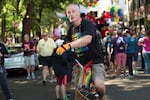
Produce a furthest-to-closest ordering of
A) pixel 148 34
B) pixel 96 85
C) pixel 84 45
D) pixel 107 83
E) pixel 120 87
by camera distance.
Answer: pixel 148 34 < pixel 107 83 < pixel 120 87 < pixel 96 85 < pixel 84 45

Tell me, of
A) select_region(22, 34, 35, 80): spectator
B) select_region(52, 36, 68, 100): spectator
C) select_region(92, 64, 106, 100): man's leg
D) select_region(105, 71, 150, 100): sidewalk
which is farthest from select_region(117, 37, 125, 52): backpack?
select_region(92, 64, 106, 100): man's leg

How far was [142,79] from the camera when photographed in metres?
14.1

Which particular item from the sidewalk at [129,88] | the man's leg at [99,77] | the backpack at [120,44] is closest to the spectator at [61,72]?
the sidewalk at [129,88]

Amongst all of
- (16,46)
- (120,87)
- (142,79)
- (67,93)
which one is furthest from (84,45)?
(16,46)

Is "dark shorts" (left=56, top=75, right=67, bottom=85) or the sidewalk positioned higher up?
"dark shorts" (left=56, top=75, right=67, bottom=85)

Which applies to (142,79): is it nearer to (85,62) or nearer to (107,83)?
(107,83)

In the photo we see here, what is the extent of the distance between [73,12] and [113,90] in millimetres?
6463

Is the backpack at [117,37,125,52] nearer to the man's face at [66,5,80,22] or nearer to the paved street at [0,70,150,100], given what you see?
Result: the paved street at [0,70,150,100]

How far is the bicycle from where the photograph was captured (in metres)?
5.62

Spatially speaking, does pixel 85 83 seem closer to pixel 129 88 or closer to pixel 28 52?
pixel 129 88

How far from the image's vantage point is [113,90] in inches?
460

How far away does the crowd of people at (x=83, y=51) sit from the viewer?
5.57m

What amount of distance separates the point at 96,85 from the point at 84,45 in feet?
2.20

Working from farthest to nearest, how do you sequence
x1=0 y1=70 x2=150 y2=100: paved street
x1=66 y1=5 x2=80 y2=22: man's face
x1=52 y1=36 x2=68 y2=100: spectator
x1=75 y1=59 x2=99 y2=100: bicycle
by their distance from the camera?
1. x1=0 y1=70 x2=150 y2=100: paved street
2. x1=52 y1=36 x2=68 y2=100: spectator
3. x1=75 y1=59 x2=99 y2=100: bicycle
4. x1=66 y1=5 x2=80 y2=22: man's face
